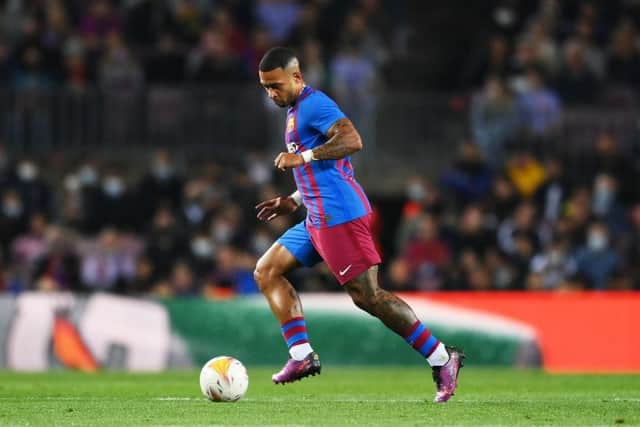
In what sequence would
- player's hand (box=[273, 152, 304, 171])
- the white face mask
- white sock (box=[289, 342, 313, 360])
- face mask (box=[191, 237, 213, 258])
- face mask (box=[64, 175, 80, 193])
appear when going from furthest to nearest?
face mask (box=[64, 175, 80, 193]), the white face mask, face mask (box=[191, 237, 213, 258]), white sock (box=[289, 342, 313, 360]), player's hand (box=[273, 152, 304, 171])

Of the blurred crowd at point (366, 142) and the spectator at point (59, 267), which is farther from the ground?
the blurred crowd at point (366, 142)

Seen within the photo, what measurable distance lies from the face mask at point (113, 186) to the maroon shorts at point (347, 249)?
10.6 meters

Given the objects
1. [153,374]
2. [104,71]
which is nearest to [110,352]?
[153,374]

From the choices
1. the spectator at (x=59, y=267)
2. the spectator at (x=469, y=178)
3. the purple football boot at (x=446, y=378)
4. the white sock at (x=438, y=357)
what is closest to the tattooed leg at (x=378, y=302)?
the white sock at (x=438, y=357)

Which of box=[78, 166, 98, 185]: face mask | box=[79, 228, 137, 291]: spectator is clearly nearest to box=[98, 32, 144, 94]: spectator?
box=[78, 166, 98, 185]: face mask

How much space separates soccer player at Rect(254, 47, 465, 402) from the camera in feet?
35.1

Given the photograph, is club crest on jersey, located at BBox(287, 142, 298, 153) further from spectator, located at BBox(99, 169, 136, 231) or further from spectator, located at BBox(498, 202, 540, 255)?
spectator, located at BBox(99, 169, 136, 231)

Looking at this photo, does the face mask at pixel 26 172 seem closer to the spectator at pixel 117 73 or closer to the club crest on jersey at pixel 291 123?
the spectator at pixel 117 73

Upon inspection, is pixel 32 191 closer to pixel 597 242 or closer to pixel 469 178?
pixel 469 178

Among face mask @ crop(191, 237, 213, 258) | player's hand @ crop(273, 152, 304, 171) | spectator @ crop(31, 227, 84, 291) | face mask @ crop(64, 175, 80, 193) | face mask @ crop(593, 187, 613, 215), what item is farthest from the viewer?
face mask @ crop(64, 175, 80, 193)

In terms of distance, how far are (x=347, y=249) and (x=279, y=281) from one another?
0.70 meters

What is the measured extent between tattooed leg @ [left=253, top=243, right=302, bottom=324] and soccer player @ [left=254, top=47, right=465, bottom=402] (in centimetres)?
2

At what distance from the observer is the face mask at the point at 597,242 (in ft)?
65.2

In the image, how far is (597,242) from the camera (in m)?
19.9
